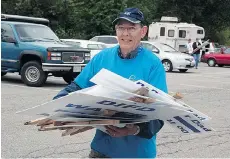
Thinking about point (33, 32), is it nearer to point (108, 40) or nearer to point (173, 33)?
point (108, 40)

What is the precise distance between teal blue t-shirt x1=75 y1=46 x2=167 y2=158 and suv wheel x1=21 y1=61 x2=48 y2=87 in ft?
34.4

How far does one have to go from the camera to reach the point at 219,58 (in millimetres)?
29438

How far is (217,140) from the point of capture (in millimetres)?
7234

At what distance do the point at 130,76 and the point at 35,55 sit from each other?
1082 cm

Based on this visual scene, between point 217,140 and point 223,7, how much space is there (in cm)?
4213

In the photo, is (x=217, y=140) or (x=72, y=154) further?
(x=217, y=140)

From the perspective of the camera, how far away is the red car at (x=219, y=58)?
2920cm

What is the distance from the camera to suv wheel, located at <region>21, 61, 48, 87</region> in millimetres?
13289

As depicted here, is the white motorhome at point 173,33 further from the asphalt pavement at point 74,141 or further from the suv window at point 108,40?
the asphalt pavement at point 74,141

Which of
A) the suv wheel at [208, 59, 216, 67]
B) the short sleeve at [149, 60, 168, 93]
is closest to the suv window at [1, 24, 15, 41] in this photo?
the short sleeve at [149, 60, 168, 93]

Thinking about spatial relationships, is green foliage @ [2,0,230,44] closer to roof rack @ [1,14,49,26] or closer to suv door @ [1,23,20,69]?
roof rack @ [1,14,49,26]

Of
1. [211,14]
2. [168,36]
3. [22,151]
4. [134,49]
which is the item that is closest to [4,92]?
[22,151]

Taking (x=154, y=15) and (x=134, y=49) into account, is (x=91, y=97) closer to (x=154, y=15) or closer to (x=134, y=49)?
(x=134, y=49)

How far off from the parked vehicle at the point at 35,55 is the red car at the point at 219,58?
1709 cm
